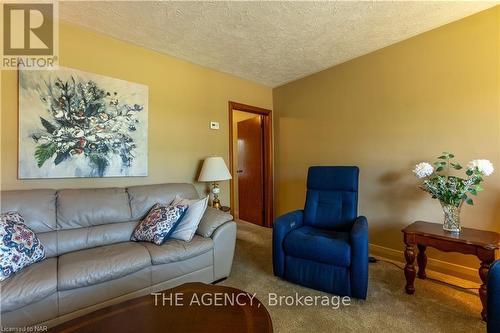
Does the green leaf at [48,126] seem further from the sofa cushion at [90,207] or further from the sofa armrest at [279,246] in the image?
the sofa armrest at [279,246]

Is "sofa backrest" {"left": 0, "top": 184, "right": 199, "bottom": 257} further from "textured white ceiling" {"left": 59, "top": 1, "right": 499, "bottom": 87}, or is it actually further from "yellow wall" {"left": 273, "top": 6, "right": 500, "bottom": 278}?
"yellow wall" {"left": 273, "top": 6, "right": 500, "bottom": 278}

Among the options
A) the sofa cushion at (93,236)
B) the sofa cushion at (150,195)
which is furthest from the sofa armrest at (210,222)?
the sofa cushion at (93,236)

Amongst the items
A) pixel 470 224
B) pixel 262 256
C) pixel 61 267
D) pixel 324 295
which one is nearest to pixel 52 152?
pixel 61 267

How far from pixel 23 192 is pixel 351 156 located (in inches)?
131

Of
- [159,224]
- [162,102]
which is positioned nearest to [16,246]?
[159,224]

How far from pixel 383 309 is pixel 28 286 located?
236 cm

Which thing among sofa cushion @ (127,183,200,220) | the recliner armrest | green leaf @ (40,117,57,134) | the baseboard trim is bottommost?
the baseboard trim

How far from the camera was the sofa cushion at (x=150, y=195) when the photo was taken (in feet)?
7.50

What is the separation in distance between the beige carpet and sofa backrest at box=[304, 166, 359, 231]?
62 centimetres

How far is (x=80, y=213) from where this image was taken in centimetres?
200

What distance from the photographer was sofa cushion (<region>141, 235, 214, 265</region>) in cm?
183

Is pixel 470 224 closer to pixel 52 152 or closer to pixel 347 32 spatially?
pixel 347 32

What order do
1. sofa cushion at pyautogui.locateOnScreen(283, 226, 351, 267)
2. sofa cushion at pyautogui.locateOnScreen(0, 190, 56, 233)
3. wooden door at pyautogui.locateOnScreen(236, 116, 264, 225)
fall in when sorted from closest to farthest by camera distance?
sofa cushion at pyautogui.locateOnScreen(0, 190, 56, 233), sofa cushion at pyautogui.locateOnScreen(283, 226, 351, 267), wooden door at pyautogui.locateOnScreen(236, 116, 264, 225)

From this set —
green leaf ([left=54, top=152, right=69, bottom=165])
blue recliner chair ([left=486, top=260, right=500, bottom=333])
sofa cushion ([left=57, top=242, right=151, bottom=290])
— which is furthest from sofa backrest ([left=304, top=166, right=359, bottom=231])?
green leaf ([left=54, top=152, right=69, bottom=165])
